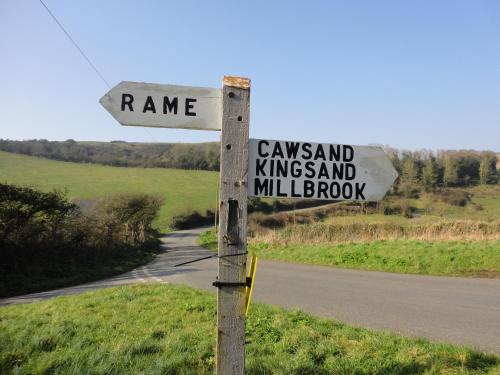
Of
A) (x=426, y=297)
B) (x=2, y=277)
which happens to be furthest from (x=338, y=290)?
(x=2, y=277)

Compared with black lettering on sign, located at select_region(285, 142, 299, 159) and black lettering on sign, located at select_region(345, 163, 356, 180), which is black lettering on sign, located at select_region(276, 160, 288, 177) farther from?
black lettering on sign, located at select_region(345, 163, 356, 180)

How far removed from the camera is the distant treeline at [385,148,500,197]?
42906mm

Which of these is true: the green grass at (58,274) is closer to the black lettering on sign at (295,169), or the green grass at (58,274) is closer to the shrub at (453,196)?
the black lettering on sign at (295,169)

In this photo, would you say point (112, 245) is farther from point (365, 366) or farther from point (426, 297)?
point (365, 366)

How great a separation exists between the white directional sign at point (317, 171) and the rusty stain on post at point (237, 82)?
341 mm

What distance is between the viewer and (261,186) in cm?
253

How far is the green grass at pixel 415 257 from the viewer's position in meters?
11.8

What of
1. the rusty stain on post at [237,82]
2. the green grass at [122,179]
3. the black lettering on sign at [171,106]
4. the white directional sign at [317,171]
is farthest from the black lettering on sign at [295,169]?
the green grass at [122,179]

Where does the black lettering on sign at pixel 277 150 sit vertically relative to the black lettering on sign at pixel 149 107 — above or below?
below

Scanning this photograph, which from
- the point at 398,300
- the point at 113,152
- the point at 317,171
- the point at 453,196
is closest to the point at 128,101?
the point at 317,171

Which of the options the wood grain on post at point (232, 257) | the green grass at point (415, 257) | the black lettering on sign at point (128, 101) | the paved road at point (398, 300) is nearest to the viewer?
the wood grain on post at point (232, 257)

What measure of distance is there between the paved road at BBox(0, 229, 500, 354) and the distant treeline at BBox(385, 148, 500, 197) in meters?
32.3

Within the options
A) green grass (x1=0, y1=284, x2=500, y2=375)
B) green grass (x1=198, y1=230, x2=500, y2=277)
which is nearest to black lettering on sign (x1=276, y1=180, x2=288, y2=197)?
green grass (x1=0, y1=284, x2=500, y2=375)

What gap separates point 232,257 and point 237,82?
1.07m
